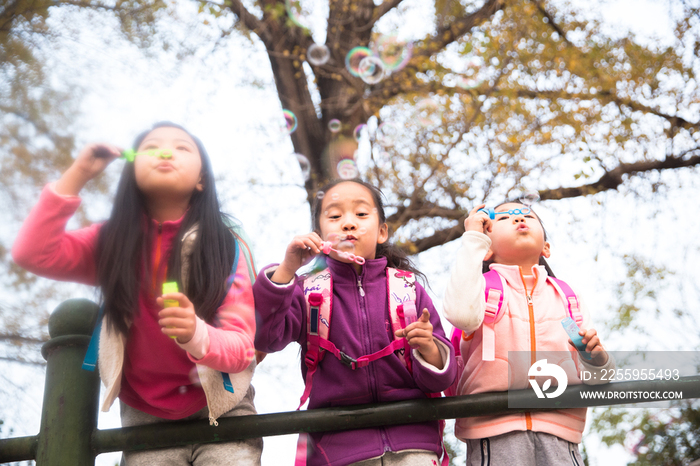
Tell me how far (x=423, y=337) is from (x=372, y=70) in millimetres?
3154

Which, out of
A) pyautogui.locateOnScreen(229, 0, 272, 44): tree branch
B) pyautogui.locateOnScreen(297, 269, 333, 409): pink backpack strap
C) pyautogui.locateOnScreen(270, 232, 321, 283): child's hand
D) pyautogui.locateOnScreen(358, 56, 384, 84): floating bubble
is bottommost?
pyautogui.locateOnScreen(297, 269, 333, 409): pink backpack strap

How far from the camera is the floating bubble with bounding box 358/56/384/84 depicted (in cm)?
439

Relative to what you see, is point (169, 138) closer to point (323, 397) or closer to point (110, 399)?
point (110, 399)

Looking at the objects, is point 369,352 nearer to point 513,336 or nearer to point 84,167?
point 513,336

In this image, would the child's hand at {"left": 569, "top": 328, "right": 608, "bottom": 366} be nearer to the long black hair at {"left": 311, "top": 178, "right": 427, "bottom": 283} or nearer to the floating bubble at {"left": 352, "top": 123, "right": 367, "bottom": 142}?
the long black hair at {"left": 311, "top": 178, "right": 427, "bottom": 283}

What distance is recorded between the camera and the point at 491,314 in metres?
1.91

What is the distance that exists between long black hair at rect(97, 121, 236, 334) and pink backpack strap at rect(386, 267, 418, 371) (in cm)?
57

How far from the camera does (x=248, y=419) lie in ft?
5.14

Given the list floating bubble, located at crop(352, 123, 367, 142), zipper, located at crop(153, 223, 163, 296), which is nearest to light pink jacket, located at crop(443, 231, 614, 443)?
zipper, located at crop(153, 223, 163, 296)

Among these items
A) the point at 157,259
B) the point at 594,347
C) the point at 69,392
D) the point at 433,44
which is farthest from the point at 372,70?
the point at 69,392

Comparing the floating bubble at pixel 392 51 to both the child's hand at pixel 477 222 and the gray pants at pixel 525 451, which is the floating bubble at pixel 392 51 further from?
the gray pants at pixel 525 451

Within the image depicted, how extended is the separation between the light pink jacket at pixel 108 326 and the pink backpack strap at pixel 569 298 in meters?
1.07

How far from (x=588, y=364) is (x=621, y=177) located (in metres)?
5.26

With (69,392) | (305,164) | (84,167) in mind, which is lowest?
(69,392)
